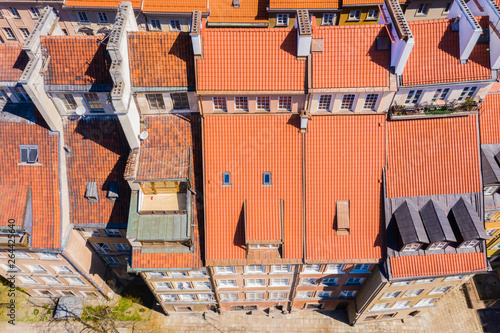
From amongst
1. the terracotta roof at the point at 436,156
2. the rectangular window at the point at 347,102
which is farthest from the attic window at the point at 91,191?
the terracotta roof at the point at 436,156

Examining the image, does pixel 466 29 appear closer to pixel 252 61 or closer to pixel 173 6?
pixel 252 61

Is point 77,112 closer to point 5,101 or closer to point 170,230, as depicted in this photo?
point 5,101

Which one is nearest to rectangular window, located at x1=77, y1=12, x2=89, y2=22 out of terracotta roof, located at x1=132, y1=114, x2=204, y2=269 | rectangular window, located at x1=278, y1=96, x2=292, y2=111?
terracotta roof, located at x1=132, y1=114, x2=204, y2=269

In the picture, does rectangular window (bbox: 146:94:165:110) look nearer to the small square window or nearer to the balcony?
the small square window

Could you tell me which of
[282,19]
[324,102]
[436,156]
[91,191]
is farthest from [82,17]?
[436,156]

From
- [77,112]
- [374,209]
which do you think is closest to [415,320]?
[374,209]
